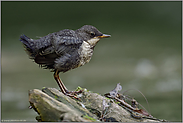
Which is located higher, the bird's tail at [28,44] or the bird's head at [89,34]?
the bird's head at [89,34]

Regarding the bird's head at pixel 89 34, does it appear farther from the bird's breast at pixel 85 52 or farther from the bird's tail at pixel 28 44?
the bird's tail at pixel 28 44

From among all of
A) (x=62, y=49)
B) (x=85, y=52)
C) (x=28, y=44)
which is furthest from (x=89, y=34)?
(x=28, y=44)

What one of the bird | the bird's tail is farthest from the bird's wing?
the bird's tail

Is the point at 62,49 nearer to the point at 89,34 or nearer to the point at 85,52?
the point at 85,52

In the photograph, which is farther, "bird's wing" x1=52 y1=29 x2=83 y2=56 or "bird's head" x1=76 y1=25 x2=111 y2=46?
"bird's head" x1=76 y1=25 x2=111 y2=46

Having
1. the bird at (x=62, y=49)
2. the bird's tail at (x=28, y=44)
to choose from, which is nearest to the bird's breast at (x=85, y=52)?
the bird at (x=62, y=49)

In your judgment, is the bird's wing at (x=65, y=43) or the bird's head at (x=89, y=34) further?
the bird's head at (x=89, y=34)

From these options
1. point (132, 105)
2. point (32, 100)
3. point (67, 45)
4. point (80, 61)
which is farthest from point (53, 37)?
point (132, 105)

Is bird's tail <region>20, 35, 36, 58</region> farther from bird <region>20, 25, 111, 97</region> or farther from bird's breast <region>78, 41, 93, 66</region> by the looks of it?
bird's breast <region>78, 41, 93, 66</region>

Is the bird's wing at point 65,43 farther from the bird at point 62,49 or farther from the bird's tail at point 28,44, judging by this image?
the bird's tail at point 28,44
